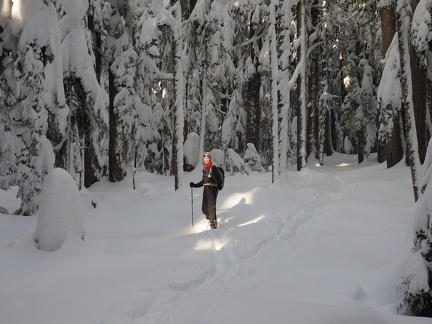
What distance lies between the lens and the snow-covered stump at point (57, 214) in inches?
280

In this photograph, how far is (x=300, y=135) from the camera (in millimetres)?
18594

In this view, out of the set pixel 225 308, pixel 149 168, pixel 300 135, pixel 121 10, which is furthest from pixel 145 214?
pixel 149 168

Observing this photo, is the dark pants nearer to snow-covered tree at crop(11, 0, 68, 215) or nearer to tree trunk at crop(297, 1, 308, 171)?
snow-covered tree at crop(11, 0, 68, 215)

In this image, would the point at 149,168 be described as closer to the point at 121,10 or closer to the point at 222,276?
the point at 121,10

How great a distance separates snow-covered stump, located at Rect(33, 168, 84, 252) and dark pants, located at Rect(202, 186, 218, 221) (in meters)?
3.74

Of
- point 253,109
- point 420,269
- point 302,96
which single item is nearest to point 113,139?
point 253,109

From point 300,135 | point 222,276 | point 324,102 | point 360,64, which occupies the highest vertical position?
point 360,64

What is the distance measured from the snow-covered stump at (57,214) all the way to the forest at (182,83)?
3.91 metres

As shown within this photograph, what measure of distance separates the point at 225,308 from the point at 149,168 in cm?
2336

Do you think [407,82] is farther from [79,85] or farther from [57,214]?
[79,85]

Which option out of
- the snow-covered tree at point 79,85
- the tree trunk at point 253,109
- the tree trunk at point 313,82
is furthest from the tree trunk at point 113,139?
the tree trunk at point 313,82

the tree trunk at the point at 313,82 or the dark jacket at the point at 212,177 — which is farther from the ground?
the tree trunk at the point at 313,82

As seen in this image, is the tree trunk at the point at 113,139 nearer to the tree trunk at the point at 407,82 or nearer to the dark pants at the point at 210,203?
the dark pants at the point at 210,203

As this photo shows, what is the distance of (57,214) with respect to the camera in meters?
7.22
